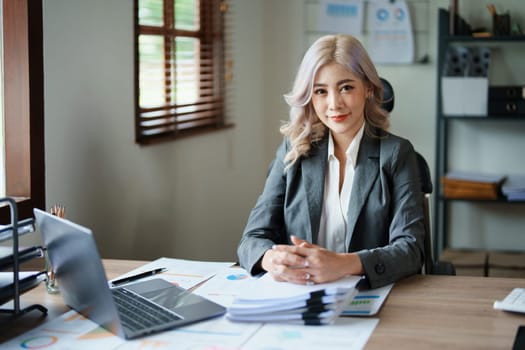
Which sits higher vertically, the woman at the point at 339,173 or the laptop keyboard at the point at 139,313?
the woman at the point at 339,173

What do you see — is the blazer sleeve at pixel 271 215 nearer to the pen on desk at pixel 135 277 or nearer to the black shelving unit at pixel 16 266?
the pen on desk at pixel 135 277

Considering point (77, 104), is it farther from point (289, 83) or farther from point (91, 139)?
point (289, 83)

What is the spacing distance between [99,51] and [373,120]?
1175 millimetres

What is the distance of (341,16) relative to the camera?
4.52 m

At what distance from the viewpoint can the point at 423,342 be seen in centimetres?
157

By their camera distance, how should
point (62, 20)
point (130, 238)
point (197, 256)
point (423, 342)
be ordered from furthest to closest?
point (197, 256) → point (130, 238) → point (62, 20) → point (423, 342)

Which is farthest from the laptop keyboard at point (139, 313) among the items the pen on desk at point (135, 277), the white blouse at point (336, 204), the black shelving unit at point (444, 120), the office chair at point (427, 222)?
the black shelving unit at point (444, 120)

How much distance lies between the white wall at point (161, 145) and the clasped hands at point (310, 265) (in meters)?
1.13

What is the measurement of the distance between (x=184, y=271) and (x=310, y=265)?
43cm

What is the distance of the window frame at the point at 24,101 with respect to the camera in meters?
2.52

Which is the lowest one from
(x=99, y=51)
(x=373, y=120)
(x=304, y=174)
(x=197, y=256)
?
(x=197, y=256)

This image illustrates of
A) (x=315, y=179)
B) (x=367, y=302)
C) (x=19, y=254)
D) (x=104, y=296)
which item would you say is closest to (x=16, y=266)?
(x=19, y=254)

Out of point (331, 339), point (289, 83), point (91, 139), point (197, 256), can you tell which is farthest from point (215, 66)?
point (331, 339)

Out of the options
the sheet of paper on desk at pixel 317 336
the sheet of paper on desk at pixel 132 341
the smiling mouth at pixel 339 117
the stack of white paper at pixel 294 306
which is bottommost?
the sheet of paper on desk at pixel 132 341
